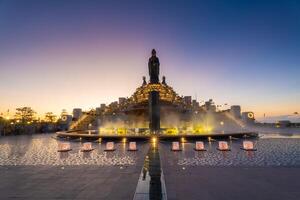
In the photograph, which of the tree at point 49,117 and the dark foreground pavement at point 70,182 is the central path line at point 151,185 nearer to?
the dark foreground pavement at point 70,182

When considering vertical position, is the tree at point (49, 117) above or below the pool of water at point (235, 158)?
above

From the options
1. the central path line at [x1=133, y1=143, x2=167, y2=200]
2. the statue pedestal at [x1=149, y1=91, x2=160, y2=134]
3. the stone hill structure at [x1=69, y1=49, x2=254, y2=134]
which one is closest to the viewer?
the central path line at [x1=133, y1=143, x2=167, y2=200]

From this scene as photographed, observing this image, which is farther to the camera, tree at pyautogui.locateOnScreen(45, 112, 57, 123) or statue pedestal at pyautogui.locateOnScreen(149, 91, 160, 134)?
tree at pyautogui.locateOnScreen(45, 112, 57, 123)

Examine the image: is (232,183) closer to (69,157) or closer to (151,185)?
(151,185)

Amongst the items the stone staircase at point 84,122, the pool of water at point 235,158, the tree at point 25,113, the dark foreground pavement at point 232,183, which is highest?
the tree at point 25,113

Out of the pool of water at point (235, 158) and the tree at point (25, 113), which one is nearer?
the pool of water at point (235, 158)

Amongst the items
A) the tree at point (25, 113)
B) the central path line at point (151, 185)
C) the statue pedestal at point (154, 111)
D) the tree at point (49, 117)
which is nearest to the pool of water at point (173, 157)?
the central path line at point (151, 185)

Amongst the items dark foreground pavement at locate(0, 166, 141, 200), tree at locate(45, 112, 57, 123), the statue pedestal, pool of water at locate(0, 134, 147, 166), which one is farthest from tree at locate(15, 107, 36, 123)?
dark foreground pavement at locate(0, 166, 141, 200)

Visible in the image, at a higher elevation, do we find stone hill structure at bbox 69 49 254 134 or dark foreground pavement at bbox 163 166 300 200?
stone hill structure at bbox 69 49 254 134

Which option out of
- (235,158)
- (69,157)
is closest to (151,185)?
(235,158)

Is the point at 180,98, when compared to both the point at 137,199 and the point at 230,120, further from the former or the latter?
the point at 137,199

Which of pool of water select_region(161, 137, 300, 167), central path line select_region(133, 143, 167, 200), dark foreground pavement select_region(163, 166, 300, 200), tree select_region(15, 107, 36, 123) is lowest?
pool of water select_region(161, 137, 300, 167)

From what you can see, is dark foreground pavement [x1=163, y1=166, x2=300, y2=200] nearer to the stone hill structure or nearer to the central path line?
the central path line

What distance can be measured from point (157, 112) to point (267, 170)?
85.1ft
